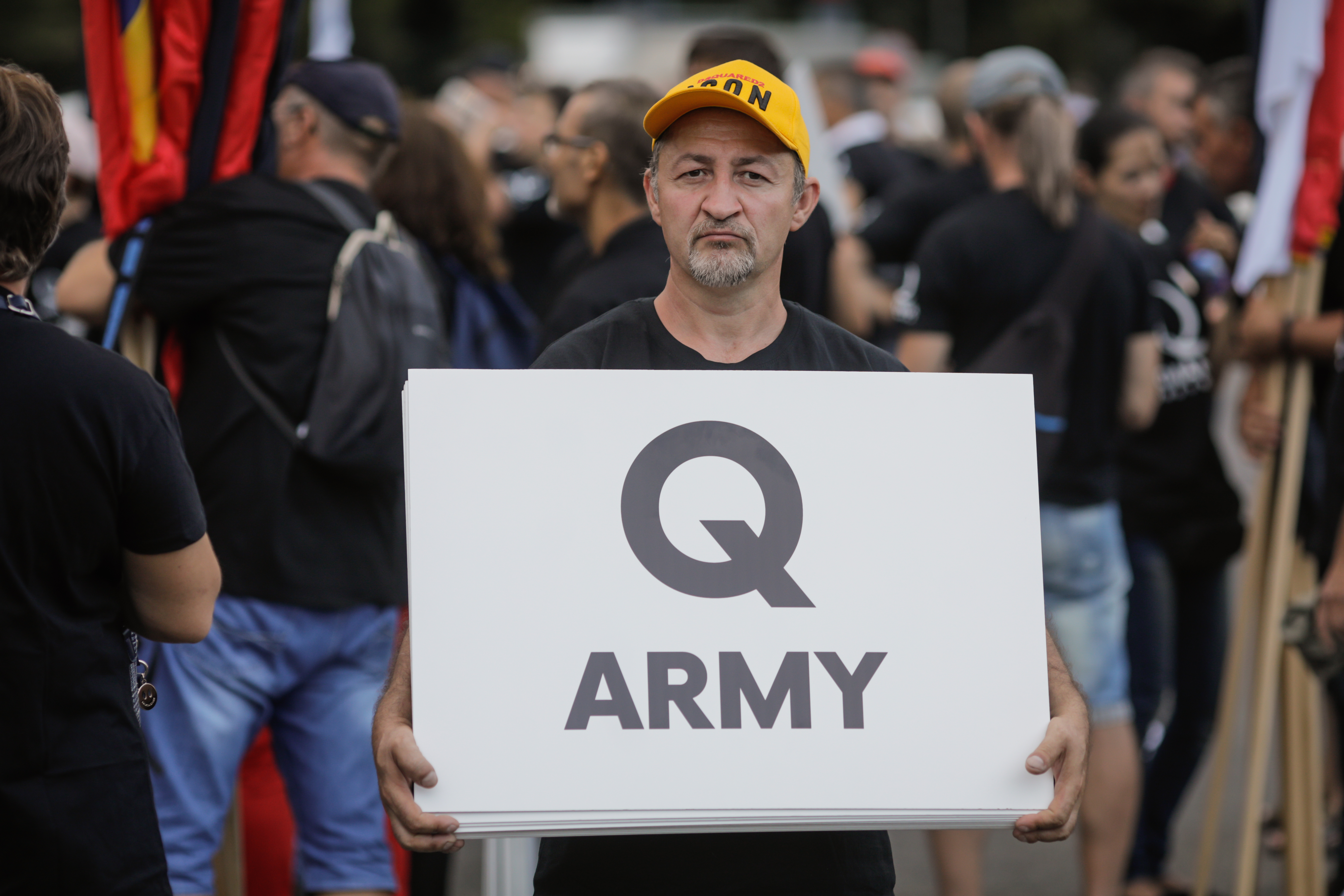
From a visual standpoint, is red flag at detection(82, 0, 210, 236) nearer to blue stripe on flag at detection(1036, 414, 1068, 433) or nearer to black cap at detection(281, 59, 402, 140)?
black cap at detection(281, 59, 402, 140)

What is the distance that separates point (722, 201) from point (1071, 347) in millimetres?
2092

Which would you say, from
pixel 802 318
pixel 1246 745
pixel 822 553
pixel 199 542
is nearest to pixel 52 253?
pixel 199 542

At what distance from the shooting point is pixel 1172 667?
16.7ft

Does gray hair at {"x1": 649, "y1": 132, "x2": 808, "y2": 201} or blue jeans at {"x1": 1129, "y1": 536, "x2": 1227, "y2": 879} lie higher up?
gray hair at {"x1": 649, "y1": 132, "x2": 808, "y2": 201}

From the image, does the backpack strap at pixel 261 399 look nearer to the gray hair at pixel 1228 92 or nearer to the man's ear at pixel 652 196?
the man's ear at pixel 652 196

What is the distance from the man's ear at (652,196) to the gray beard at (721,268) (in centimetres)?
12

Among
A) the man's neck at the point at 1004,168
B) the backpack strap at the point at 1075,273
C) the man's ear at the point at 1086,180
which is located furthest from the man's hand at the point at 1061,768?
the man's ear at the point at 1086,180

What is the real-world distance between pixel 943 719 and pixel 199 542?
3.83 ft

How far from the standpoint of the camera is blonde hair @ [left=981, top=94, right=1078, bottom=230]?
4.37m

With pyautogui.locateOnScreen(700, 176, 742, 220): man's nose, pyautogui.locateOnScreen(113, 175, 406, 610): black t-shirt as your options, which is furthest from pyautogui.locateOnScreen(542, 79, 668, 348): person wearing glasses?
pyautogui.locateOnScreen(700, 176, 742, 220): man's nose

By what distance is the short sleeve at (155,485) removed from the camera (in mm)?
2227

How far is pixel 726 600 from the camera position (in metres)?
2.21

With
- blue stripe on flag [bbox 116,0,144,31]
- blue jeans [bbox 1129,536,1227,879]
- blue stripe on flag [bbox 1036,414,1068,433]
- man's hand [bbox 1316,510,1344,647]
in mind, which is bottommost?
blue jeans [bbox 1129,536,1227,879]

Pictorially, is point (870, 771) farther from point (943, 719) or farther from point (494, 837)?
point (494, 837)
